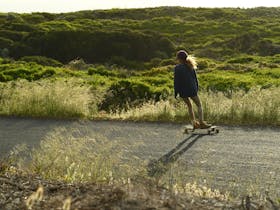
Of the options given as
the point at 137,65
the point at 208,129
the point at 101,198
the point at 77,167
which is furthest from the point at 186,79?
the point at 137,65

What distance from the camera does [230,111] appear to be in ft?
43.9

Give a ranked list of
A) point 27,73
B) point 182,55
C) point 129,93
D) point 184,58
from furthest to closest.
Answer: point 27,73 < point 129,93 < point 184,58 < point 182,55

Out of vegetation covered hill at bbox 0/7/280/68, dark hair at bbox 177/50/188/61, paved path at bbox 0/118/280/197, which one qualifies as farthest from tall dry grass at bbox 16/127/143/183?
vegetation covered hill at bbox 0/7/280/68

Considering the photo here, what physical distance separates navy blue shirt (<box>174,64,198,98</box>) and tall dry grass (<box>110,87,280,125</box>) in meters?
1.60

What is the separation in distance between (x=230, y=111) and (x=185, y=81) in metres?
2.02

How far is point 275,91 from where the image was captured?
1446 centimetres

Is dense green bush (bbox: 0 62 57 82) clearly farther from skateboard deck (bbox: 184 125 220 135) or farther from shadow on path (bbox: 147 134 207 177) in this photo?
shadow on path (bbox: 147 134 207 177)

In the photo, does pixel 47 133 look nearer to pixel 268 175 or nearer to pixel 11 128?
pixel 11 128

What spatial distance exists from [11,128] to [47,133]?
131 cm

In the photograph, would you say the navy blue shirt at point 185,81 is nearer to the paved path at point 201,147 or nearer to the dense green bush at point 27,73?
the paved path at point 201,147

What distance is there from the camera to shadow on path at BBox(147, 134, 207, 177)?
328 inches

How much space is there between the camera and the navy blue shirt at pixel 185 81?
1183 cm

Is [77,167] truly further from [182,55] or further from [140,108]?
[140,108]

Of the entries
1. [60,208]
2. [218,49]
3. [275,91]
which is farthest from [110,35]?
[60,208]
